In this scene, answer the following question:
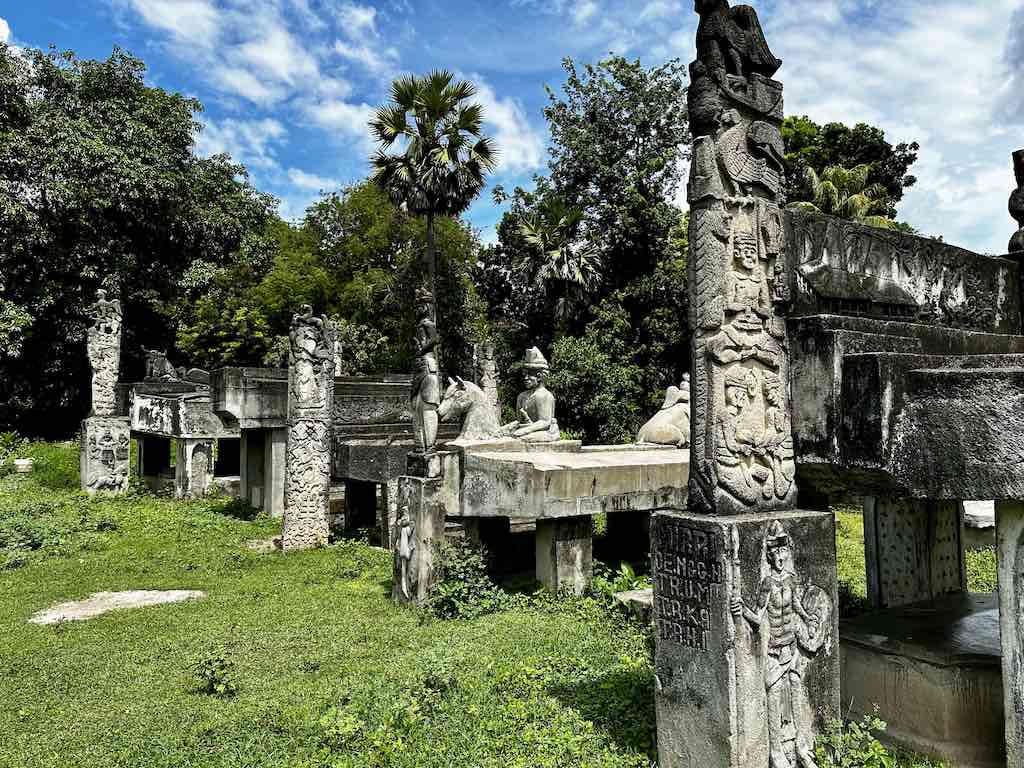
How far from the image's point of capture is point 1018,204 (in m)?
5.36

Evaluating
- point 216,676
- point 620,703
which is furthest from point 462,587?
point 620,703

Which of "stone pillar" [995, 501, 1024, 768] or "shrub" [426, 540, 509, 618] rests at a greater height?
"stone pillar" [995, 501, 1024, 768]

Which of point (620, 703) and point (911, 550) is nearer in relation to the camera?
point (620, 703)

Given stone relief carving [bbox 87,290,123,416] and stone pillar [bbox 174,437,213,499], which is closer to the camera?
stone relief carving [bbox 87,290,123,416]

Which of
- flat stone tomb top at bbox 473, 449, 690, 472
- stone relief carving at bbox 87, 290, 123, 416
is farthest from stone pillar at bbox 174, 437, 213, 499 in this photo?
flat stone tomb top at bbox 473, 449, 690, 472

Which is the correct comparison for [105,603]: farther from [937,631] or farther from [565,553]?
[937,631]

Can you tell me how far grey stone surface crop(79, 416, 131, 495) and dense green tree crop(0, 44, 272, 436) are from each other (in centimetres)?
864

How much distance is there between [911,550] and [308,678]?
4.59 m

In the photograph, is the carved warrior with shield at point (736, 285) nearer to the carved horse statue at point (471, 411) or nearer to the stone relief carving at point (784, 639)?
the stone relief carving at point (784, 639)

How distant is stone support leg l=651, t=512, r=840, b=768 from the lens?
11.7 ft

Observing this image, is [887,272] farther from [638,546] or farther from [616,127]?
[616,127]

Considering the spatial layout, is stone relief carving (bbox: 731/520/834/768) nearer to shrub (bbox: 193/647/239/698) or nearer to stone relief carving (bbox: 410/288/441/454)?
shrub (bbox: 193/647/239/698)

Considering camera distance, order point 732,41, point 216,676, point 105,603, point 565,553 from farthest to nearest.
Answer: point 105,603
point 565,553
point 216,676
point 732,41

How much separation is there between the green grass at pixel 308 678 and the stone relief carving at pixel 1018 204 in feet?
12.8
